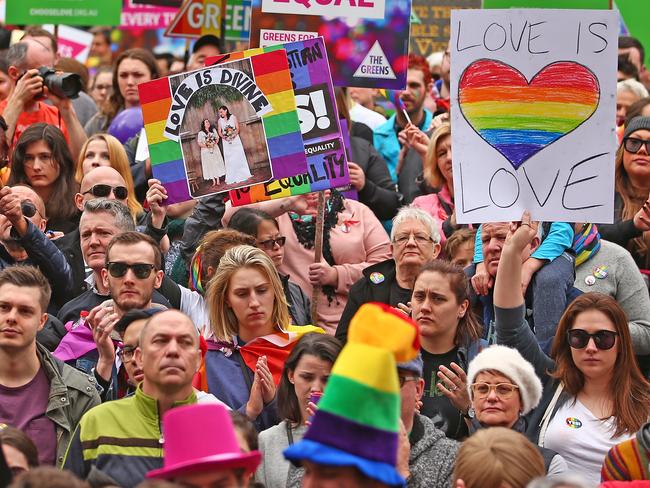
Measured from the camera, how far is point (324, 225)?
9781mm

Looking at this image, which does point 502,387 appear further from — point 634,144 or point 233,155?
point 634,144

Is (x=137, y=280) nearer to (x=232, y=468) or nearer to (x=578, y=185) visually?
(x=578, y=185)

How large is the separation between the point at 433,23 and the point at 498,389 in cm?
848

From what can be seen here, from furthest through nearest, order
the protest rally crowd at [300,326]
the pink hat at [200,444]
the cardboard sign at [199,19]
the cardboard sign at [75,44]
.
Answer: the cardboard sign at [75,44], the cardboard sign at [199,19], the protest rally crowd at [300,326], the pink hat at [200,444]

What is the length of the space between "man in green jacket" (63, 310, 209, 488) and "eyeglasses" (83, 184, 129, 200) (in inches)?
106

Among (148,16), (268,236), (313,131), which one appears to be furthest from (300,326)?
(148,16)

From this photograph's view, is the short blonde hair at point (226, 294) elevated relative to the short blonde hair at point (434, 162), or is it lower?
lower

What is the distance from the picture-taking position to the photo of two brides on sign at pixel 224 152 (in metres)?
9.01

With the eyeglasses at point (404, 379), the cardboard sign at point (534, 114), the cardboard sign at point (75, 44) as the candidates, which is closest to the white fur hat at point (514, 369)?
the eyeglasses at point (404, 379)

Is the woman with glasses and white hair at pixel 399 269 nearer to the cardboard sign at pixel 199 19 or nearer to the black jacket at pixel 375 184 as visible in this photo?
the black jacket at pixel 375 184

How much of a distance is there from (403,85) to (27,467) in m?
4.85

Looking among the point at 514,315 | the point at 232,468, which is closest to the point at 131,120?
the point at 514,315

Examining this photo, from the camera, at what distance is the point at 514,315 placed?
757 centimetres

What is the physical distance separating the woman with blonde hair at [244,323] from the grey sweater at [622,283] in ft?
5.54
